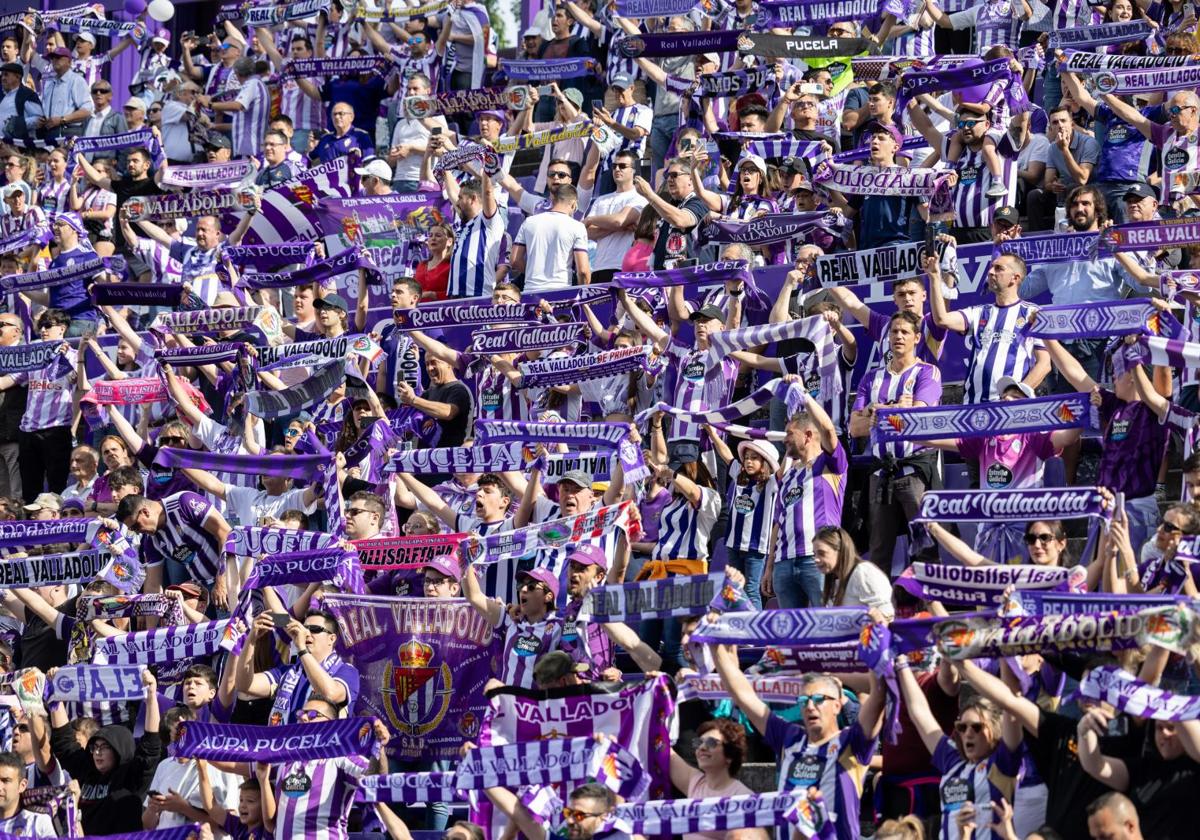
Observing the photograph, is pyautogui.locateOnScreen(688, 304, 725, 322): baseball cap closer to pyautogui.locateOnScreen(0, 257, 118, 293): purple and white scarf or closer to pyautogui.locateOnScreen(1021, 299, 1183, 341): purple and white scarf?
pyautogui.locateOnScreen(1021, 299, 1183, 341): purple and white scarf

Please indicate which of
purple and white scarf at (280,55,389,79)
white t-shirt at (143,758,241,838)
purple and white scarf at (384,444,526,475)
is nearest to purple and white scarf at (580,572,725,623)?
white t-shirt at (143,758,241,838)

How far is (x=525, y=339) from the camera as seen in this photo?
584 inches

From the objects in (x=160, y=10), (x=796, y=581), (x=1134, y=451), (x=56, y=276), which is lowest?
(x=796, y=581)

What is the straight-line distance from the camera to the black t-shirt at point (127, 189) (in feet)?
65.0

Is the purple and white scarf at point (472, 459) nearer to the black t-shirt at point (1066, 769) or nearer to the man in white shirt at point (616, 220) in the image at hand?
the man in white shirt at point (616, 220)

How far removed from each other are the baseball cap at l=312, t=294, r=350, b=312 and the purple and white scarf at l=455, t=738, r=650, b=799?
585 centimetres

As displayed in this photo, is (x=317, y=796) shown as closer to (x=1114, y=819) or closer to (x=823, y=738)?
(x=823, y=738)

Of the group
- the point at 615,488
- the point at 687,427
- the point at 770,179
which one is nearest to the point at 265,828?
the point at 615,488

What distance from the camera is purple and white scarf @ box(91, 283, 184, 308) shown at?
55.2ft

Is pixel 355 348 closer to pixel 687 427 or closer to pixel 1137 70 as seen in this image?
pixel 687 427

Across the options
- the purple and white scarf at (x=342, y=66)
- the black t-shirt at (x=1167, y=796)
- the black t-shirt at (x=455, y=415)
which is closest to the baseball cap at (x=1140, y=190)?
the black t-shirt at (x=455, y=415)

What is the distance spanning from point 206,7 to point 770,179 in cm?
1320

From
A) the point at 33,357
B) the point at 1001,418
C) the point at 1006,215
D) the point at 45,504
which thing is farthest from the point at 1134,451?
the point at 33,357

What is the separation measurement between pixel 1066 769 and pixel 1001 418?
9.93 ft
